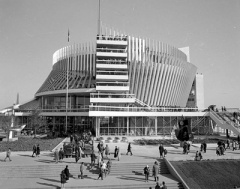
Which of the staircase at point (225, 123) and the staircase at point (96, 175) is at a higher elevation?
the staircase at point (225, 123)

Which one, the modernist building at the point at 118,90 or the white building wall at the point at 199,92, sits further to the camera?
the white building wall at the point at 199,92

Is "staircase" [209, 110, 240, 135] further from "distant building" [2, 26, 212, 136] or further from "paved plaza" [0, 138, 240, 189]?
"paved plaza" [0, 138, 240, 189]

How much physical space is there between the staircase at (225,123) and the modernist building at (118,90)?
1896 millimetres

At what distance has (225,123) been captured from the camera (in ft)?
126

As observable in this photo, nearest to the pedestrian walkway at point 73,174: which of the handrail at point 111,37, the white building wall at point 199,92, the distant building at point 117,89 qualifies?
the distant building at point 117,89

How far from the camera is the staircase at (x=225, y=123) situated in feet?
119

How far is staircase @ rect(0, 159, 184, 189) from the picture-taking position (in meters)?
16.4

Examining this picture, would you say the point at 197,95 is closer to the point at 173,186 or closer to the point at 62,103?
the point at 62,103

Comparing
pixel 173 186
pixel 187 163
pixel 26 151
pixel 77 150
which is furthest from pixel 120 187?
pixel 26 151

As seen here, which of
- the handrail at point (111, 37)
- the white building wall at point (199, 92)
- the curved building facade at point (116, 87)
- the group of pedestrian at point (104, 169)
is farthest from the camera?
the white building wall at point (199, 92)

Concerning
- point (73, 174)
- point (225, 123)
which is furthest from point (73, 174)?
point (225, 123)

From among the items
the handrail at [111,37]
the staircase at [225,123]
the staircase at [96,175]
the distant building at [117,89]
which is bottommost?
the staircase at [96,175]

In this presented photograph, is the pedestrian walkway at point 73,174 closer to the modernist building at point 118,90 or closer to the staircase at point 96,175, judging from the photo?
the staircase at point 96,175

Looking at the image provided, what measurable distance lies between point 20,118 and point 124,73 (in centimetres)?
2643
